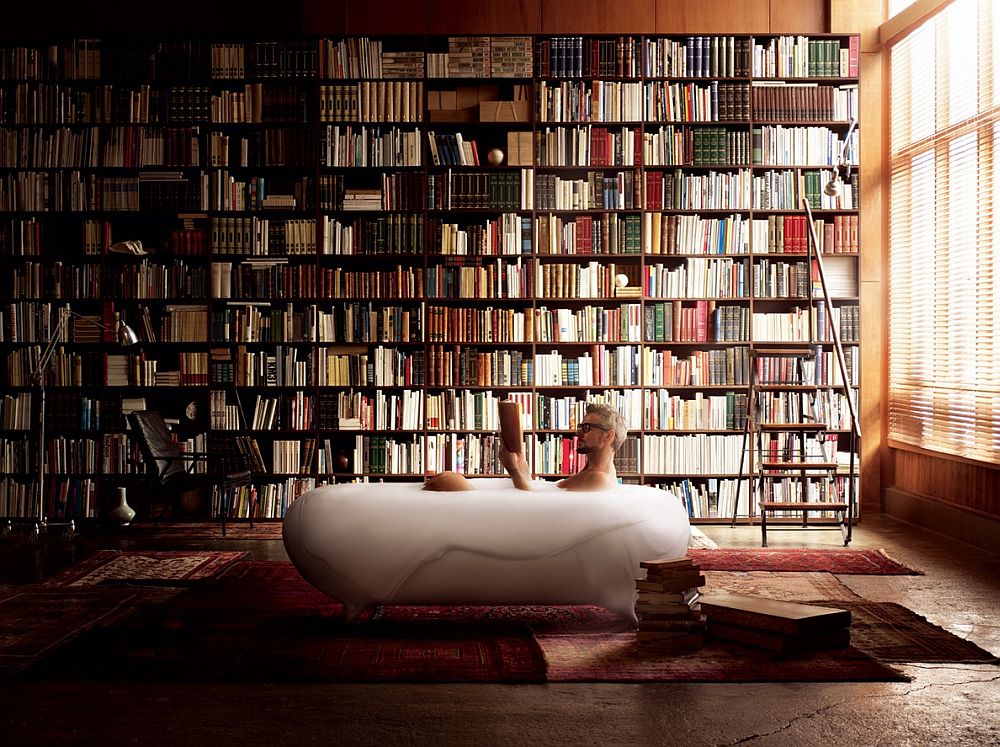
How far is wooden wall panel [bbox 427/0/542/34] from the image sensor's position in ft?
24.8

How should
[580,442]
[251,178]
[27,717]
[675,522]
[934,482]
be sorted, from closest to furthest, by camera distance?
[27,717] < [675,522] < [580,442] < [934,482] < [251,178]

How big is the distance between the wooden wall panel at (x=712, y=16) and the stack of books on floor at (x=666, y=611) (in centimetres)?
475

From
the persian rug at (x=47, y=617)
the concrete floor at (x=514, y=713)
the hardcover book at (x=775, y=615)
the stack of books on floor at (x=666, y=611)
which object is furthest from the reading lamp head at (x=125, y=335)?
the hardcover book at (x=775, y=615)

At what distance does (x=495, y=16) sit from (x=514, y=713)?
5.58 metres

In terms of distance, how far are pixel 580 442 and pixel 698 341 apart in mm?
2974

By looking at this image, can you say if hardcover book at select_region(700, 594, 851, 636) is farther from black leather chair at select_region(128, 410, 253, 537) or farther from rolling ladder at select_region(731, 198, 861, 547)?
black leather chair at select_region(128, 410, 253, 537)

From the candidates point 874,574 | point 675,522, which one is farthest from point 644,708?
point 874,574

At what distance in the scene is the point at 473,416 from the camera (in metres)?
7.46

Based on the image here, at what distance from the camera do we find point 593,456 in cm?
466

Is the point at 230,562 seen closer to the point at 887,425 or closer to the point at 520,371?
the point at 520,371

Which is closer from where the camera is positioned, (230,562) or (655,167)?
(230,562)

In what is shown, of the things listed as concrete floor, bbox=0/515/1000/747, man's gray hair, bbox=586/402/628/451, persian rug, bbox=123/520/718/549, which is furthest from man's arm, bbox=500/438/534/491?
persian rug, bbox=123/520/718/549

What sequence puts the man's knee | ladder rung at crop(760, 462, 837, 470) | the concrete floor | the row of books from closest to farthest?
the concrete floor → the man's knee → ladder rung at crop(760, 462, 837, 470) → the row of books

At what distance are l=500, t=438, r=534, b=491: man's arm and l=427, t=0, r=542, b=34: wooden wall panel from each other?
4.03 metres
